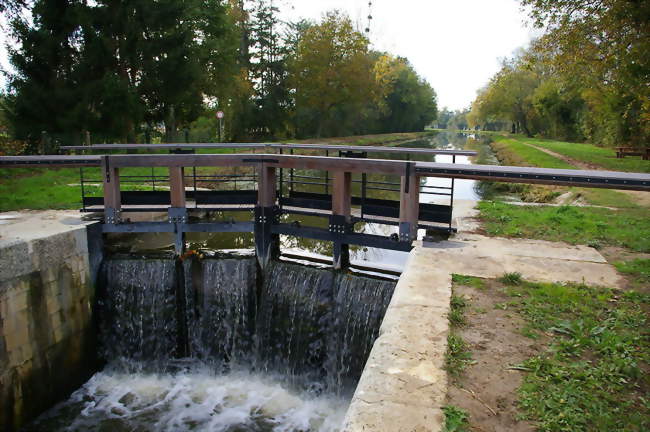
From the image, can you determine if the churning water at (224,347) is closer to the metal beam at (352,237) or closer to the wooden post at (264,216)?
the wooden post at (264,216)

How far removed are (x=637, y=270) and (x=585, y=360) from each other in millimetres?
3181

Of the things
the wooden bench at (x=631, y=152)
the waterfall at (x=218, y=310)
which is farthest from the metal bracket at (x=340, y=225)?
the wooden bench at (x=631, y=152)

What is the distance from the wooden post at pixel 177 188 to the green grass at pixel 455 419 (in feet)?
24.2

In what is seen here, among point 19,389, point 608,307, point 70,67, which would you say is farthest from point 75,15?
point 608,307

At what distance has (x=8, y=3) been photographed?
17.1m

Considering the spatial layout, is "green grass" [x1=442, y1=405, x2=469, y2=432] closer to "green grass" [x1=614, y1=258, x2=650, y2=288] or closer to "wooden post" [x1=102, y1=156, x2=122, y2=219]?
"green grass" [x1=614, y1=258, x2=650, y2=288]

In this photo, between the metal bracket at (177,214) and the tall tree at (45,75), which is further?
the tall tree at (45,75)

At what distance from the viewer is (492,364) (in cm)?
424

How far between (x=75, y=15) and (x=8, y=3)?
16.5 ft

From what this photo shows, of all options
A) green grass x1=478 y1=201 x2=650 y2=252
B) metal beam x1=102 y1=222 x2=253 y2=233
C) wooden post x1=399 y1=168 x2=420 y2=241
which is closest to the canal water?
metal beam x1=102 y1=222 x2=253 y2=233

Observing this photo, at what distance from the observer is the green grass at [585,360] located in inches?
140

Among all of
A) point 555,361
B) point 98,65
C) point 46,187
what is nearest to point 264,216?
point 555,361

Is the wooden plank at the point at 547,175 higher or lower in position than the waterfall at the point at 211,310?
higher

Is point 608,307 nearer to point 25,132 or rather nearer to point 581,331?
point 581,331
